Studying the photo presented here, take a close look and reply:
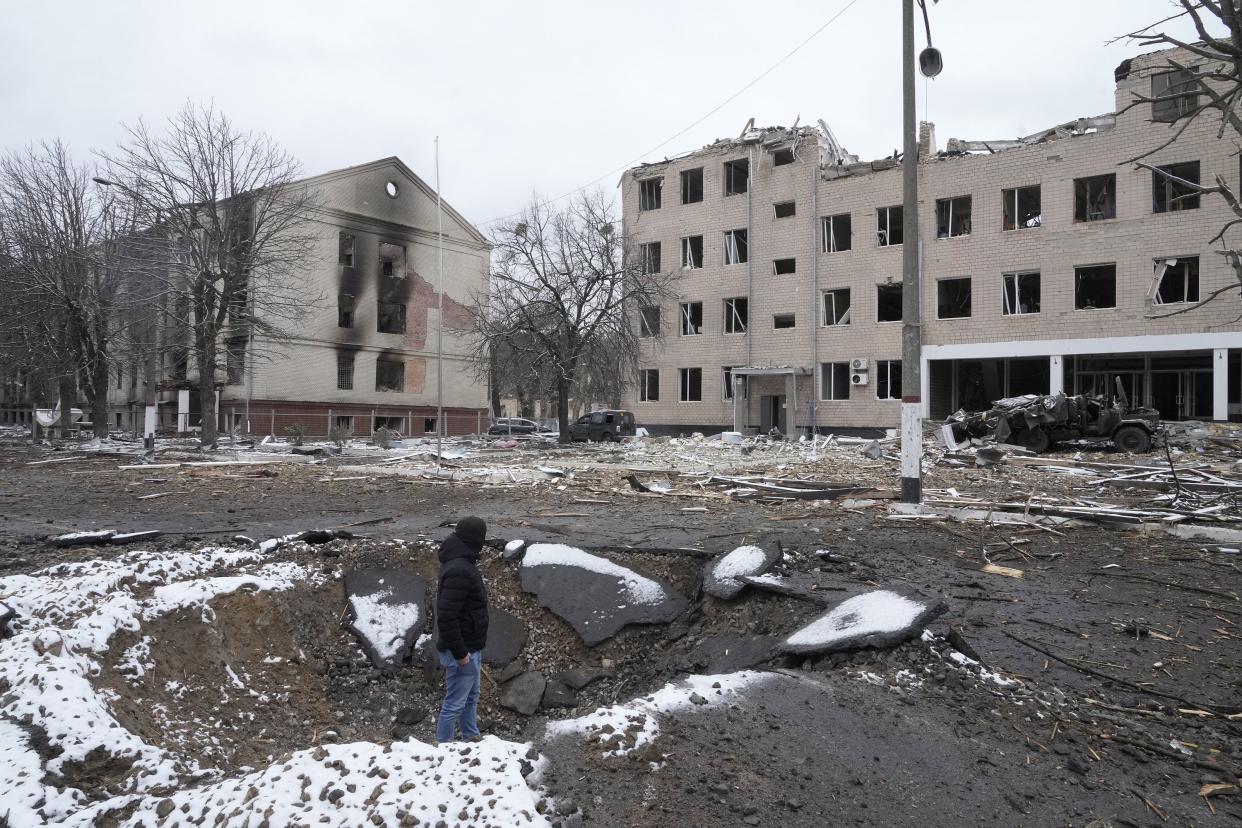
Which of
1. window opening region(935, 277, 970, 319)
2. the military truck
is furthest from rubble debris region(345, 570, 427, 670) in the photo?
window opening region(935, 277, 970, 319)

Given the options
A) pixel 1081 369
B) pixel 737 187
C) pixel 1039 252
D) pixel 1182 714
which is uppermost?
pixel 737 187

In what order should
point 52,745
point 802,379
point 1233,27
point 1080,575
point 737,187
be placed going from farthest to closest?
point 737,187 → point 802,379 → point 1080,575 → point 1233,27 → point 52,745

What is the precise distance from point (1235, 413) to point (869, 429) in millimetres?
12015

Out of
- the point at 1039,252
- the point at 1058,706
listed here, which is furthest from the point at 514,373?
the point at 1058,706

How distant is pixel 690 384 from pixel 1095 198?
18.1m

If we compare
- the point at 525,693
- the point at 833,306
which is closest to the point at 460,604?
the point at 525,693

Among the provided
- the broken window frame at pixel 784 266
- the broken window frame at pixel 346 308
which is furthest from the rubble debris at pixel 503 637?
the broken window frame at pixel 346 308

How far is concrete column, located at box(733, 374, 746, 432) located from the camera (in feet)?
111

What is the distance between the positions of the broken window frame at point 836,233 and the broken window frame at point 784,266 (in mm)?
1517

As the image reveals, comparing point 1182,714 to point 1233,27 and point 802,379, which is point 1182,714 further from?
point 802,379

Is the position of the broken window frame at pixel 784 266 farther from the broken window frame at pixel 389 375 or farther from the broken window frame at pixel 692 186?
the broken window frame at pixel 389 375

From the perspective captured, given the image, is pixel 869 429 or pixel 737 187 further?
pixel 737 187

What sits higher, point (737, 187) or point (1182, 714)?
point (737, 187)

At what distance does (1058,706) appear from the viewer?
4.15m
